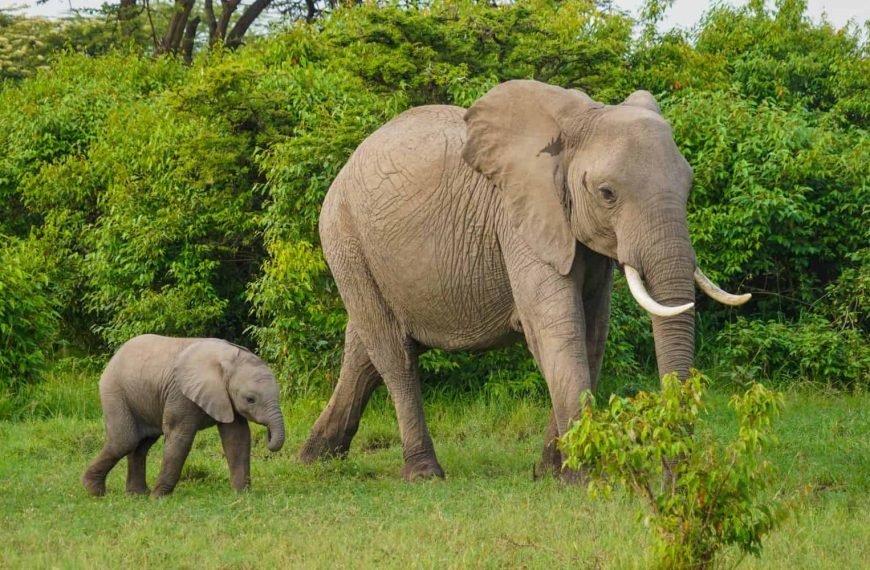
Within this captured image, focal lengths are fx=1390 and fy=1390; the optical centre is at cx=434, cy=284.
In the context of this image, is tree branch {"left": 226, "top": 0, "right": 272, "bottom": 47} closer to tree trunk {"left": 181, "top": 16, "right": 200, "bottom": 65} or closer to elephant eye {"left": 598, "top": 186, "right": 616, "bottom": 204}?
tree trunk {"left": 181, "top": 16, "right": 200, "bottom": 65}

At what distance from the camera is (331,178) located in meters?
12.1

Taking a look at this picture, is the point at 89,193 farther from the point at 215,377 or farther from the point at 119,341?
the point at 215,377

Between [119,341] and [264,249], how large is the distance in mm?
1826

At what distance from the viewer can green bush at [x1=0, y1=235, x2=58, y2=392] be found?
1227 centimetres

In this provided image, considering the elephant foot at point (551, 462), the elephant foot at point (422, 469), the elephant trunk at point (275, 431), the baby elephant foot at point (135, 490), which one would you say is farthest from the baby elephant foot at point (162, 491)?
the elephant foot at point (551, 462)

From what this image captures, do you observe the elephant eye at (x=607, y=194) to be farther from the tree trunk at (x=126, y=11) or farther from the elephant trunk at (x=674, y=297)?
the tree trunk at (x=126, y=11)

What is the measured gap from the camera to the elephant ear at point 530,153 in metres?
7.87

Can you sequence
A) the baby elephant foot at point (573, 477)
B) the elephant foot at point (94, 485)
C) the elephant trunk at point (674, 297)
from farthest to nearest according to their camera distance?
the elephant foot at point (94, 485)
the baby elephant foot at point (573, 477)
the elephant trunk at point (674, 297)

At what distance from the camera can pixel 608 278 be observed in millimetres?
8414

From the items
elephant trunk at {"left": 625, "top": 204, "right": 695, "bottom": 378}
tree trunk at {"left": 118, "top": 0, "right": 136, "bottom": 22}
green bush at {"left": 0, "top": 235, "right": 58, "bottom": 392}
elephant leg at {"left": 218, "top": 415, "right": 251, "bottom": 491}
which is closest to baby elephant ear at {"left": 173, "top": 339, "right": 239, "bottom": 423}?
elephant leg at {"left": 218, "top": 415, "right": 251, "bottom": 491}

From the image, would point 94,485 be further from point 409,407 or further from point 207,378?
point 409,407

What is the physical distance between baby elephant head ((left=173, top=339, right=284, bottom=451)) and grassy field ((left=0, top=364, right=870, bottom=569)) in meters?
0.47

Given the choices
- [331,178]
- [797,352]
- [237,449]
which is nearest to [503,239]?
[237,449]

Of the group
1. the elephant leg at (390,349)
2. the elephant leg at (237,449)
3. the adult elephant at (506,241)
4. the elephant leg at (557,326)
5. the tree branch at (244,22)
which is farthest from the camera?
the tree branch at (244,22)
